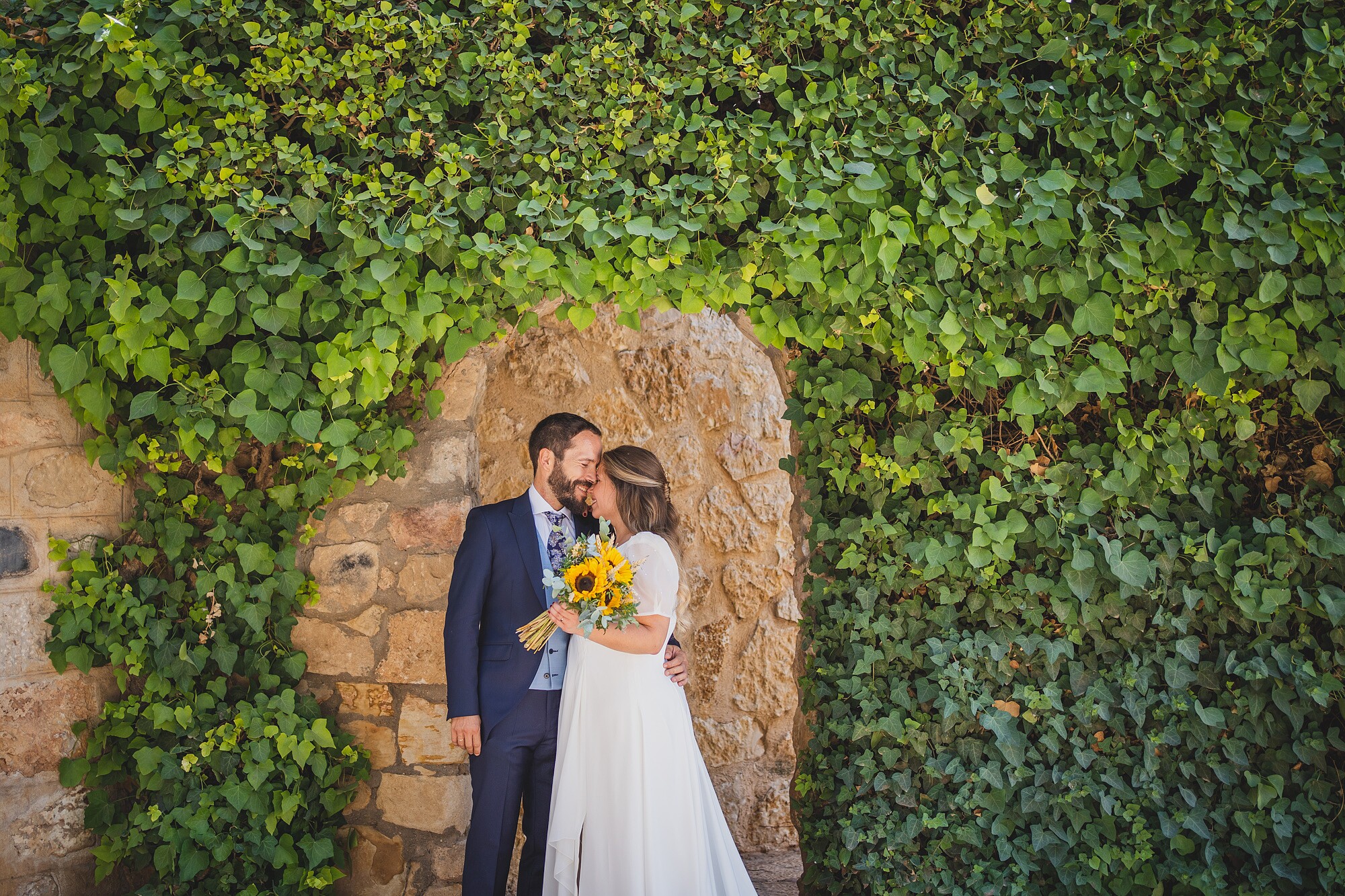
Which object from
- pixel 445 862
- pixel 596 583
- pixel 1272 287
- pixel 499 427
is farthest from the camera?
pixel 499 427

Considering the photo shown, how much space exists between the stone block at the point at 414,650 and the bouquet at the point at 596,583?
2.32 feet

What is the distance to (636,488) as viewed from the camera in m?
3.02

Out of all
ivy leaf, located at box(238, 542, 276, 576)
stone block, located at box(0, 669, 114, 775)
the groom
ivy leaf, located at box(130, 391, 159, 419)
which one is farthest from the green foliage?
the groom

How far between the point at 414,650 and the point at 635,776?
0.99 m

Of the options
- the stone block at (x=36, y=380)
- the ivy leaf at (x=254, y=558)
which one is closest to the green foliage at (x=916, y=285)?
the stone block at (x=36, y=380)

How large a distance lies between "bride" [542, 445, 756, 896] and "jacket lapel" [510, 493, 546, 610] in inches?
8.5

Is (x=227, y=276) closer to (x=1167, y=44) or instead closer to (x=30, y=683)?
(x=30, y=683)

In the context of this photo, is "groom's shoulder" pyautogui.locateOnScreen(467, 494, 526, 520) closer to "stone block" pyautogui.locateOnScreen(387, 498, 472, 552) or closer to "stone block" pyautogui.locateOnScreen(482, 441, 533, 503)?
"stone block" pyautogui.locateOnScreen(387, 498, 472, 552)

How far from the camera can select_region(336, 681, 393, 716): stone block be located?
313 cm

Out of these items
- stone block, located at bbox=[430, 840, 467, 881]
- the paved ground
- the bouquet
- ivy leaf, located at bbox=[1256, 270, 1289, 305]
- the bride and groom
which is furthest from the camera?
the paved ground

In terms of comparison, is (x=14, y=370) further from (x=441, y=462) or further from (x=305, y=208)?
(x=441, y=462)

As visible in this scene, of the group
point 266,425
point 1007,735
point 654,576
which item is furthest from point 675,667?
point 266,425

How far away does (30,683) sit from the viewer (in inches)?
109

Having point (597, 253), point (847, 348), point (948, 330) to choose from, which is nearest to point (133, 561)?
point (597, 253)
